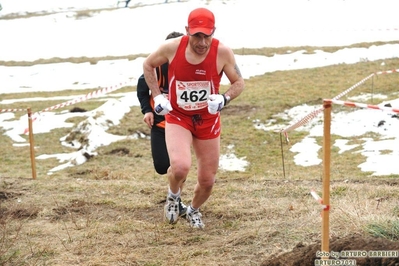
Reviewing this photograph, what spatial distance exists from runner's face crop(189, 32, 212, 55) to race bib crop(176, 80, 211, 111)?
316 mm

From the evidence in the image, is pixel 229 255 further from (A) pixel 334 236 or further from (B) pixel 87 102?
(B) pixel 87 102

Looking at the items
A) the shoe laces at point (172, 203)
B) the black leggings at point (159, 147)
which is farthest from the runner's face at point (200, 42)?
the shoe laces at point (172, 203)

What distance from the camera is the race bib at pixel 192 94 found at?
5344 millimetres

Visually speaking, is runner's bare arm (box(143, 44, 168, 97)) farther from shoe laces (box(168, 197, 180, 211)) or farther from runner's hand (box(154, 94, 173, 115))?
shoe laces (box(168, 197, 180, 211))

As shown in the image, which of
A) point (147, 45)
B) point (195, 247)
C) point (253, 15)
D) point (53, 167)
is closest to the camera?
point (195, 247)

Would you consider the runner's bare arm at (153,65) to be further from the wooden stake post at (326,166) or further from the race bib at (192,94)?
the wooden stake post at (326,166)

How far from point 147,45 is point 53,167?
28295 millimetres

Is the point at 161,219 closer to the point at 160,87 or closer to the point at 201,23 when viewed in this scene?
the point at 160,87

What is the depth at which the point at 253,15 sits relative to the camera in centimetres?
4944

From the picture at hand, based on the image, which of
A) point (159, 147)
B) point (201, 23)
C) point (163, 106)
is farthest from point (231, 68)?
point (159, 147)

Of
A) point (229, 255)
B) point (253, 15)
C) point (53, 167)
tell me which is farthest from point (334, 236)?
point (253, 15)

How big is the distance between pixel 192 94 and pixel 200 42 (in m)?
0.53

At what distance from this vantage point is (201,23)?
16.5 ft

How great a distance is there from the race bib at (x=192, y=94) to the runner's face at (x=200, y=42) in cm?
32
